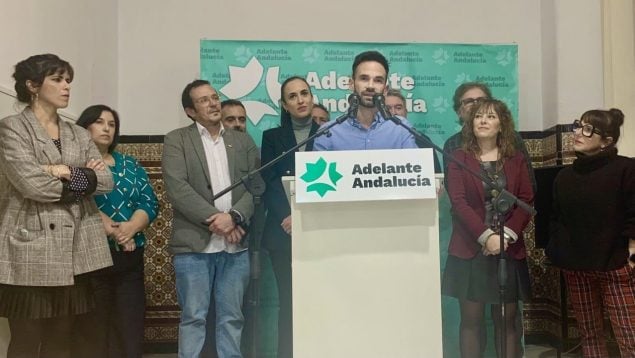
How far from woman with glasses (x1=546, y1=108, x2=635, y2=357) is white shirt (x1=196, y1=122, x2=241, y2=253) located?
1.77 m

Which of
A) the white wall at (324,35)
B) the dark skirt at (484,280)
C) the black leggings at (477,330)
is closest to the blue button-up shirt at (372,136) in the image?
the dark skirt at (484,280)

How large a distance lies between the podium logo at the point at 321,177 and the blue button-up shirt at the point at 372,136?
49 cm

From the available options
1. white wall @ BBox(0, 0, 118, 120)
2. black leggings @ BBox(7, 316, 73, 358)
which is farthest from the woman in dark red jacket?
white wall @ BBox(0, 0, 118, 120)

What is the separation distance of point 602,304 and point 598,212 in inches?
23.0

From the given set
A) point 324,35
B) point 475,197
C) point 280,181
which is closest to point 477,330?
point 475,197

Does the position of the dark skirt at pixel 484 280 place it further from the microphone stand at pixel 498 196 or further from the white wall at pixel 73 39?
the white wall at pixel 73 39

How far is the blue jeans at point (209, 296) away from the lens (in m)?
2.75

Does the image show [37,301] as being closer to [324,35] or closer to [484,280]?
[484,280]

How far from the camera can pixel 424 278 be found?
7.11 ft

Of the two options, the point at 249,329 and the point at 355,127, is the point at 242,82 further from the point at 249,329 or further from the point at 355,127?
the point at 249,329

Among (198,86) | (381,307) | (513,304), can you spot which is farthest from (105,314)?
(513,304)

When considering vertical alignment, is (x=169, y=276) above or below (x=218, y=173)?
below

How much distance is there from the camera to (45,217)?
2320 mm

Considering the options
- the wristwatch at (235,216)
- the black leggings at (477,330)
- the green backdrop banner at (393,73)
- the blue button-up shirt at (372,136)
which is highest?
the green backdrop banner at (393,73)
